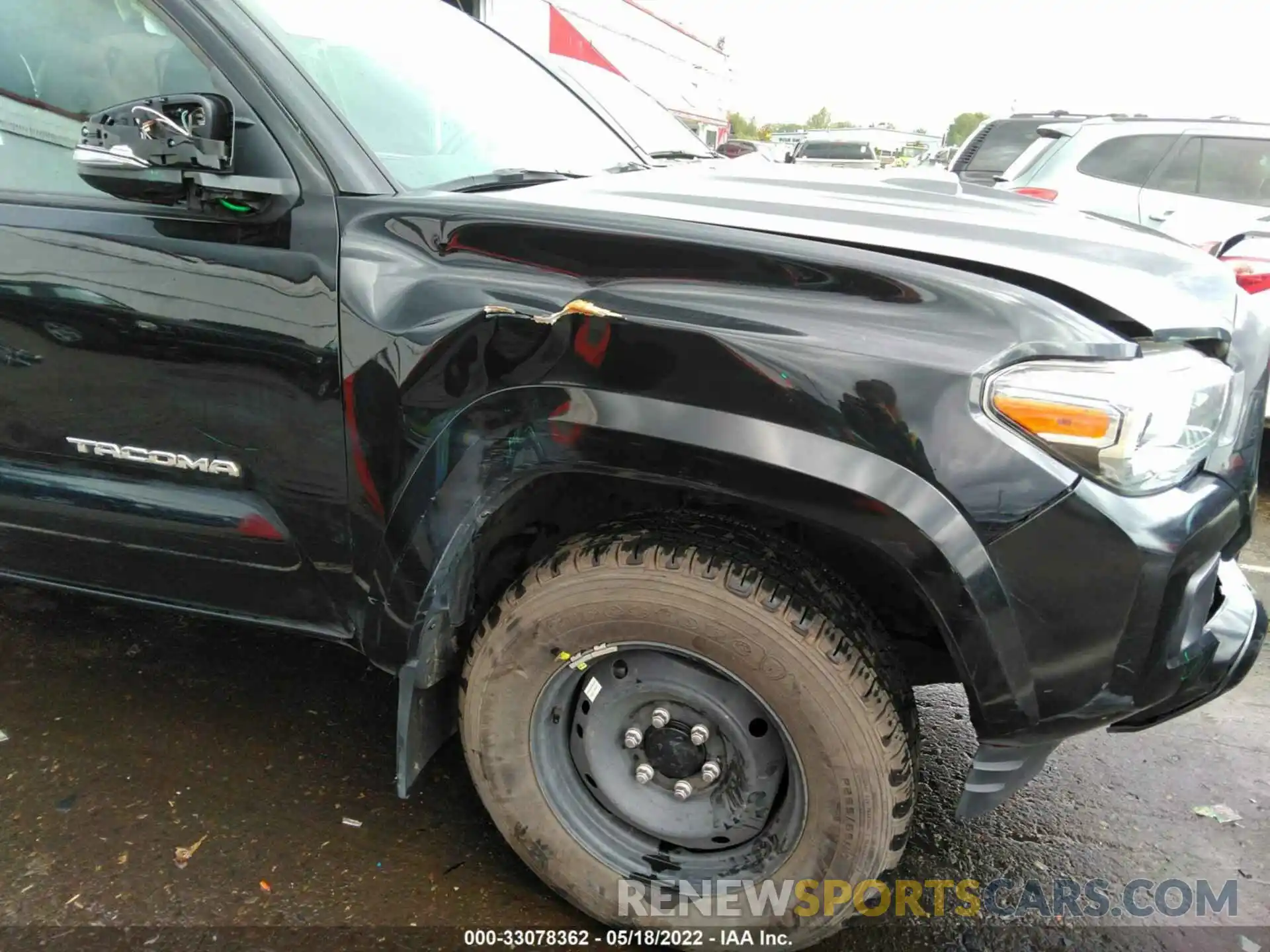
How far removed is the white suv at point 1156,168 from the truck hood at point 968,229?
4381 mm

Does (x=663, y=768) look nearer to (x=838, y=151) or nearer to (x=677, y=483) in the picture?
(x=677, y=483)

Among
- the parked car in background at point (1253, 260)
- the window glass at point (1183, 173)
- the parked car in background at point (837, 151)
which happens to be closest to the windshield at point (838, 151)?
the parked car in background at point (837, 151)

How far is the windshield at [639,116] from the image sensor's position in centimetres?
320

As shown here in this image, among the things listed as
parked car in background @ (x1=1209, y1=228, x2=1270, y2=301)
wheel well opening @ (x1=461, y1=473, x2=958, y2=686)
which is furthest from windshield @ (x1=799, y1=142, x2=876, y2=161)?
wheel well opening @ (x1=461, y1=473, x2=958, y2=686)

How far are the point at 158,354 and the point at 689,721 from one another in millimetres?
1319

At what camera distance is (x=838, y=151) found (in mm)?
19062

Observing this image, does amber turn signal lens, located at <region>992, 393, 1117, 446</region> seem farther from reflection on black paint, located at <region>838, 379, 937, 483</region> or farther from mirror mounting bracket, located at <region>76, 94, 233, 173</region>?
mirror mounting bracket, located at <region>76, 94, 233, 173</region>

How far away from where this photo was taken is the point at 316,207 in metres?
1.71

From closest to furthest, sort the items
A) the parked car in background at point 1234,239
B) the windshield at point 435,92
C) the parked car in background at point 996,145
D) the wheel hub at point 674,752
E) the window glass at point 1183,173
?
1. the wheel hub at point 674,752
2. the windshield at point 435,92
3. the parked car in background at point 1234,239
4. the window glass at point 1183,173
5. the parked car in background at point 996,145

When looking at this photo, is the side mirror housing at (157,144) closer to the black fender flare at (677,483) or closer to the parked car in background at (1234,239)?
the black fender flare at (677,483)

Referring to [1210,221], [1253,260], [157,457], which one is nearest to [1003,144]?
[1210,221]

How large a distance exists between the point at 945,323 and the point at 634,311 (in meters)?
0.50

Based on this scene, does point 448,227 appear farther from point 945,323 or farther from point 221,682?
point 221,682

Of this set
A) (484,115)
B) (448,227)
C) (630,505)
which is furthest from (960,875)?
(484,115)
